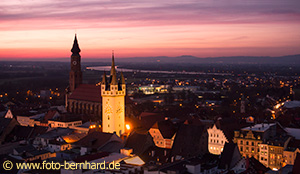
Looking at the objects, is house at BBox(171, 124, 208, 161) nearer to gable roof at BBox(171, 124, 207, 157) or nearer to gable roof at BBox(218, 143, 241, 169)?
gable roof at BBox(171, 124, 207, 157)

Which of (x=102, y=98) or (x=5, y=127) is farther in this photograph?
(x=5, y=127)

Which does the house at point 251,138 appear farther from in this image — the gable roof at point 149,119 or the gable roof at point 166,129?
the gable roof at point 149,119

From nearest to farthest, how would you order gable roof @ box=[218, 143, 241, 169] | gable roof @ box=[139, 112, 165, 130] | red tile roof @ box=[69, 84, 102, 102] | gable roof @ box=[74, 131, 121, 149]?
gable roof @ box=[218, 143, 241, 169]
gable roof @ box=[74, 131, 121, 149]
gable roof @ box=[139, 112, 165, 130]
red tile roof @ box=[69, 84, 102, 102]

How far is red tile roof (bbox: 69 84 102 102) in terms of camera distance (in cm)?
8740

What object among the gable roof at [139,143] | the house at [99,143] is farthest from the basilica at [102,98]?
the gable roof at [139,143]

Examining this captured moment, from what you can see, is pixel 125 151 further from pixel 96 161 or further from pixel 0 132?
pixel 0 132

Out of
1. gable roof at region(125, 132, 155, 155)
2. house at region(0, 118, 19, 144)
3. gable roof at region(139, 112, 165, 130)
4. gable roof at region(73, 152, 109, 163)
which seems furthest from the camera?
gable roof at region(139, 112, 165, 130)

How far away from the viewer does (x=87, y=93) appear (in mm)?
90500

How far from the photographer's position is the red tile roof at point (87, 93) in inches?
3441

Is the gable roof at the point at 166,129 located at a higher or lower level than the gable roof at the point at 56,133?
higher

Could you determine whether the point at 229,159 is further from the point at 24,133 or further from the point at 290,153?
the point at 24,133

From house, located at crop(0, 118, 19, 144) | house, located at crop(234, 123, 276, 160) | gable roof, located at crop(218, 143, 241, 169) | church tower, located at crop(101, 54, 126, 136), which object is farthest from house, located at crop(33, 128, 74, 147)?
house, located at crop(234, 123, 276, 160)

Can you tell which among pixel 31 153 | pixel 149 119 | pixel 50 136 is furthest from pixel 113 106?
pixel 31 153

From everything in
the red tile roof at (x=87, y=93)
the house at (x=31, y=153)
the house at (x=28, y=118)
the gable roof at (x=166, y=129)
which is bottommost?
the house at (x=28, y=118)
